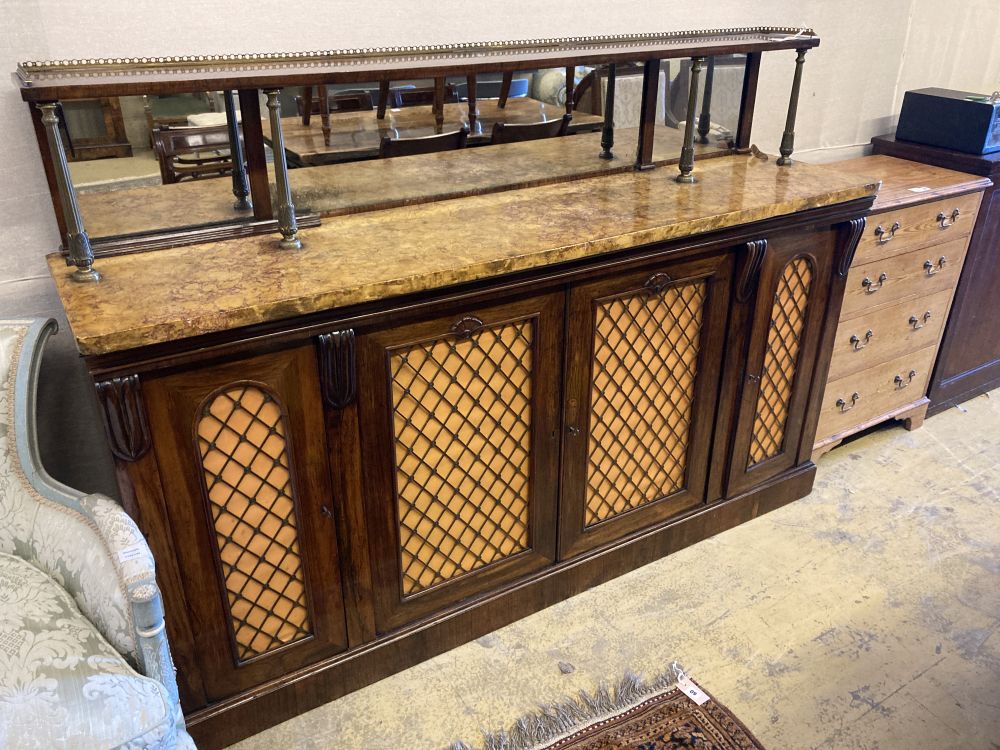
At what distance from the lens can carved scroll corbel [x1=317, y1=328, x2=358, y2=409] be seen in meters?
1.66

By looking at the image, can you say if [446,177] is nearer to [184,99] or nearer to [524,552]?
[184,99]

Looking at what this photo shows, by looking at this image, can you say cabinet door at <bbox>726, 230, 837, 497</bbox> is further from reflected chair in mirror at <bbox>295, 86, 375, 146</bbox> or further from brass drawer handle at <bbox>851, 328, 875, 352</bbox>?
reflected chair in mirror at <bbox>295, 86, 375, 146</bbox>

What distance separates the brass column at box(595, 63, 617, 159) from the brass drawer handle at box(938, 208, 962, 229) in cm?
123

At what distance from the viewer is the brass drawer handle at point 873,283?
8.87 ft

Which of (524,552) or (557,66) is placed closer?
(557,66)

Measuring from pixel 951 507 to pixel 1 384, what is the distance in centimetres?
282

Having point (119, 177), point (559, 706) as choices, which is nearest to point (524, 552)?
A: point (559, 706)

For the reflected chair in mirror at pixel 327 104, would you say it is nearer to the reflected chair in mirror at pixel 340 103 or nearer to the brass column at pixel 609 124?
the reflected chair in mirror at pixel 340 103

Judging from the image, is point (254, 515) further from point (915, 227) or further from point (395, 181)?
point (915, 227)

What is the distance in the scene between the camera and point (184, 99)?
5.87ft

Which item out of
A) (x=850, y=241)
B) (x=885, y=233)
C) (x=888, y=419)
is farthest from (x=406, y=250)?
(x=888, y=419)

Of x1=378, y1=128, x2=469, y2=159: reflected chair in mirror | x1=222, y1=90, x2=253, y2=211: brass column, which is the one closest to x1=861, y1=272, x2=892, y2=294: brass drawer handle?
x1=378, y1=128, x2=469, y2=159: reflected chair in mirror

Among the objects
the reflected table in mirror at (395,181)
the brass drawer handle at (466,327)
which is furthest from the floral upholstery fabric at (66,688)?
the brass drawer handle at (466,327)

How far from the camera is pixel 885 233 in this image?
8.70ft
